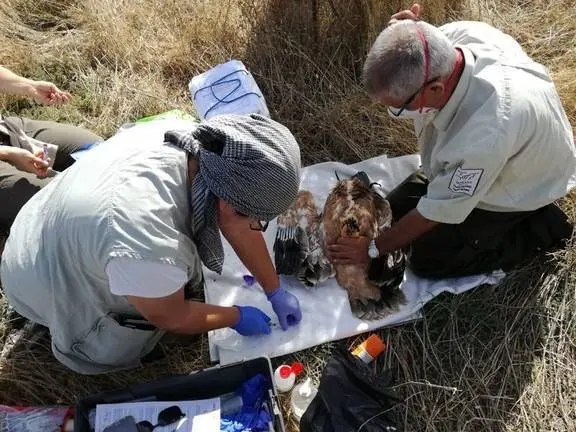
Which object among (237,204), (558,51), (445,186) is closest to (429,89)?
(445,186)

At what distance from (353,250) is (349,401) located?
791 millimetres

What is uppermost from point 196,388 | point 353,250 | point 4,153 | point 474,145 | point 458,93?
point 458,93

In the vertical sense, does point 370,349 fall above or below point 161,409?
below

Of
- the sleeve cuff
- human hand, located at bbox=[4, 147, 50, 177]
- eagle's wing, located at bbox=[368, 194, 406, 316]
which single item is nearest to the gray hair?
the sleeve cuff

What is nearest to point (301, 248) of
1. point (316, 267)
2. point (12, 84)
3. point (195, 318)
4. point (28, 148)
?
point (316, 267)

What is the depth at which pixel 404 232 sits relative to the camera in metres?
2.65

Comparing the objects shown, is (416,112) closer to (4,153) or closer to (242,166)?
(242,166)

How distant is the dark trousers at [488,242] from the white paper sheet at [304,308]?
8 centimetres

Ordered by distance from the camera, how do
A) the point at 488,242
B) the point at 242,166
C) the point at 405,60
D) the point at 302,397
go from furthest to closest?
the point at 488,242 → the point at 302,397 → the point at 405,60 → the point at 242,166

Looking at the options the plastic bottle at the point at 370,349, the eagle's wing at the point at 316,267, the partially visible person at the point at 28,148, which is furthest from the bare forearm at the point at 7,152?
the plastic bottle at the point at 370,349

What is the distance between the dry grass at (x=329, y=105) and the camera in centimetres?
258

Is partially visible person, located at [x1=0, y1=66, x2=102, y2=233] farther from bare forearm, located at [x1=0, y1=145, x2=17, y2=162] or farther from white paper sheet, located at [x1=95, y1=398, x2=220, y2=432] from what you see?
white paper sheet, located at [x1=95, y1=398, x2=220, y2=432]

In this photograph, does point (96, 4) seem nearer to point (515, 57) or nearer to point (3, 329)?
point (3, 329)

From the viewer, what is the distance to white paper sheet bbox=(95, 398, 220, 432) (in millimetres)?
2104
